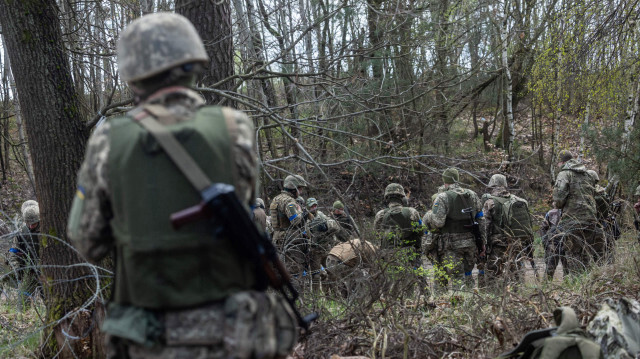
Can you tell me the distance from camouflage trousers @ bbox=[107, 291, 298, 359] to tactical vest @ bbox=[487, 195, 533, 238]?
22.0ft

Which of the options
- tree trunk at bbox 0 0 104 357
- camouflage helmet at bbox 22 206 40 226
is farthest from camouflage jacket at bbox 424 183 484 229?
camouflage helmet at bbox 22 206 40 226

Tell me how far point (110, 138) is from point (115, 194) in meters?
0.22

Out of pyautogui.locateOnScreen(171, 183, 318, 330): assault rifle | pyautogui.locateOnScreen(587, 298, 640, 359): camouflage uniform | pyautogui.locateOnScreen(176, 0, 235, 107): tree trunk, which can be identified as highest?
pyautogui.locateOnScreen(176, 0, 235, 107): tree trunk

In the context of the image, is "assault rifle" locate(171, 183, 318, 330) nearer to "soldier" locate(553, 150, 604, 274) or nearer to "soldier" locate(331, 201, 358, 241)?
"soldier" locate(331, 201, 358, 241)

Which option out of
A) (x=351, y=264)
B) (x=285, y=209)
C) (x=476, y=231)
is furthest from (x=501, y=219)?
(x=285, y=209)

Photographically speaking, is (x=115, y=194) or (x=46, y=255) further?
(x=46, y=255)

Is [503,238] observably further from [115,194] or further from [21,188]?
[21,188]

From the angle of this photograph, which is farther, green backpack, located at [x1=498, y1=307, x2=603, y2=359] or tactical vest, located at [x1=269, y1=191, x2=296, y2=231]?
tactical vest, located at [x1=269, y1=191, x2=296, y2=231]

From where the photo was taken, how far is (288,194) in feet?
27.3

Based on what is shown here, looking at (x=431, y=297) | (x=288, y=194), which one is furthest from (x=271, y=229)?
(x=431, y=297)

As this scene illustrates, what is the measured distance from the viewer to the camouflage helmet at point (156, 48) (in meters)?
2.02

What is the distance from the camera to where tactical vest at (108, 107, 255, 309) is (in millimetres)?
1921

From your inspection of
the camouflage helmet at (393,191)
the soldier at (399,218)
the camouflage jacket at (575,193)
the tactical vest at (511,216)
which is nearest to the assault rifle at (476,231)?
the tactical vest at (511,216)

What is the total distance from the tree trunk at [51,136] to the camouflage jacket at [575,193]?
678 centimetres
